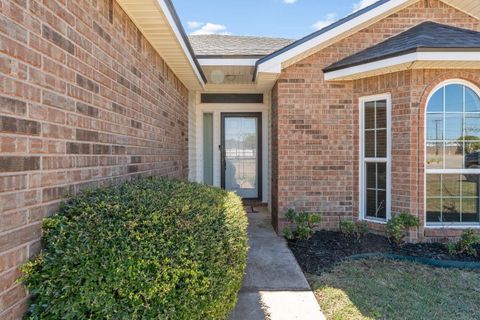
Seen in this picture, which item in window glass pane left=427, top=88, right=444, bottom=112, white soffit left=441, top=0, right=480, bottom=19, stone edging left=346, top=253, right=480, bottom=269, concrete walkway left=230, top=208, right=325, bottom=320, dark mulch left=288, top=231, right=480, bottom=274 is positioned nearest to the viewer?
concrete walkway left=230, top=208, right=325, bottom=320

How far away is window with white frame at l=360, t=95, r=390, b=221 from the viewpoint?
568 centimetres

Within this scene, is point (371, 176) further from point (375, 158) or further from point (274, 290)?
point (274, 290)

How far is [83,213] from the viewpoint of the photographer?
2.10 metres

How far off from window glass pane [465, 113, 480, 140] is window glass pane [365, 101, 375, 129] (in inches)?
57.4

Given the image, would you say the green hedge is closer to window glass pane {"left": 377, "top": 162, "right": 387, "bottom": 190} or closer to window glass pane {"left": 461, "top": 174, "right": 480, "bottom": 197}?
window glass pane {"left": 377, "top": 162, "right": 387, "bottom": 190}

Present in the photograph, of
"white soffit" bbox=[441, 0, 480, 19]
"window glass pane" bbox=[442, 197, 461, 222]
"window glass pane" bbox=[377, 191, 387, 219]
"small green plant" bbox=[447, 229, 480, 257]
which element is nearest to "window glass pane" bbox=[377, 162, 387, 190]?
"window glass pane" bbox=[377, 191, 387, 219]

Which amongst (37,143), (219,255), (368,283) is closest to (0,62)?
(37,143)

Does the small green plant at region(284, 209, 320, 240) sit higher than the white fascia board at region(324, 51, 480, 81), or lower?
lower

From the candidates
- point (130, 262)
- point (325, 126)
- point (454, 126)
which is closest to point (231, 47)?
point (325, 126)

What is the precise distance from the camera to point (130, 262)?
1.93 m

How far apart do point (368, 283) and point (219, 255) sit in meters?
2.51

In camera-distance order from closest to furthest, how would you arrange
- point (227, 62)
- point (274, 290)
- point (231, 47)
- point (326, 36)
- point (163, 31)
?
point (274, 290) → point (163, 31) → point (326, 36) → point (227, 62) → point (231, 47)

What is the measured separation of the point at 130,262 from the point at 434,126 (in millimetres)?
5390

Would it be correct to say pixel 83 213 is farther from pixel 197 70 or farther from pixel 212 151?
pixel 212 151
